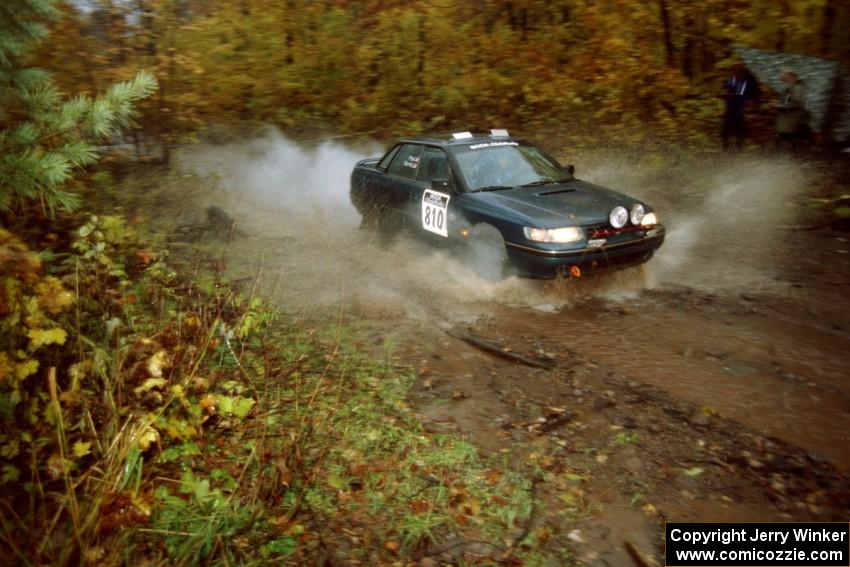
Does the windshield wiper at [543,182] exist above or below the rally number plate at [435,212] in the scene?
above

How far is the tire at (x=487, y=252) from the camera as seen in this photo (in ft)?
21.3

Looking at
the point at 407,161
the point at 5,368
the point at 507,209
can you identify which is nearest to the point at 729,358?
the point at 507,209

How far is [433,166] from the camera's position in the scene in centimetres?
745

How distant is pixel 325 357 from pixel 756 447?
10.3 ft

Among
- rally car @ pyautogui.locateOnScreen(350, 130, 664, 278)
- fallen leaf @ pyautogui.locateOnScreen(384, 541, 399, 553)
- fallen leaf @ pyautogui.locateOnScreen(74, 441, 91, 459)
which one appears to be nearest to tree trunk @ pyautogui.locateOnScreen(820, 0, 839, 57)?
rally car @ pyautogui.locateOnScreen(350, 130, 664, 278)

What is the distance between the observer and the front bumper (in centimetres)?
603

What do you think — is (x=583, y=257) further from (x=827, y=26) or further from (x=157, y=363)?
(x=827, y=26)

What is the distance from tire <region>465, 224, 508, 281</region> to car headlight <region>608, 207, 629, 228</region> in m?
1.08

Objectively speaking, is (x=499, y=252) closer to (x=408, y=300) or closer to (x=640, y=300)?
(x=408, y=300)

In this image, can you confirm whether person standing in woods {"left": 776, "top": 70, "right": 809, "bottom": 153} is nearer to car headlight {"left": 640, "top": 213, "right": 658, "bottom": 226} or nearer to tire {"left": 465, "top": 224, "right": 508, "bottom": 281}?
car headlight {"left": 640, "top": 213, "right": 658, "bottom": 226}

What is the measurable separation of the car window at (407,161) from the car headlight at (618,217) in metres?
2.51

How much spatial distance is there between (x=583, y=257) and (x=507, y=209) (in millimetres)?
911

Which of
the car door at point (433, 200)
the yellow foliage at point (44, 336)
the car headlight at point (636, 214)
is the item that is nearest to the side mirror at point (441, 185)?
the car door at point (433, 200)

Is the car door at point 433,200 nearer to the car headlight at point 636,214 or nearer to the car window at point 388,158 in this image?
the car window at point 388,158
